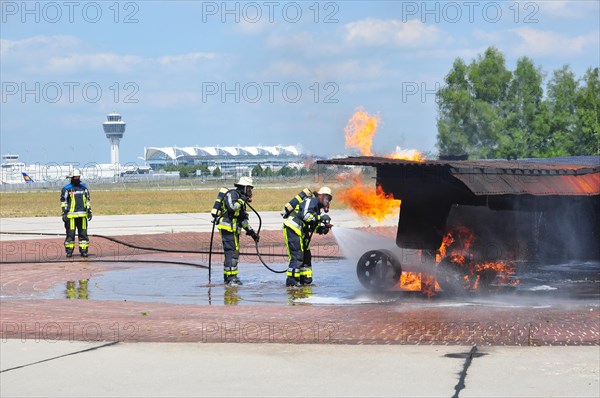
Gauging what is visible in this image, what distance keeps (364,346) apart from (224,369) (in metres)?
1.65

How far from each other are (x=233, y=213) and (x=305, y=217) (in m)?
1.24

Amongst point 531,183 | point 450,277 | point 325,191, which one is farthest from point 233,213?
point 531,183

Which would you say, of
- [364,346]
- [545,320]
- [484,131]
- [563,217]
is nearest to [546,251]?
[563,217]

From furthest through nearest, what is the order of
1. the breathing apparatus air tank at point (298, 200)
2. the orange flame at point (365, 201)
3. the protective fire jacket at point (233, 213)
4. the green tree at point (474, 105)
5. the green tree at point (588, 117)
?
the green tree at point (474, 105)
the green tree at point (588, 117)
the protective fire jacket at point (233, 213)
the breathing apparatus air tank at point (298, 200)
the orange flame at point (365, 201)

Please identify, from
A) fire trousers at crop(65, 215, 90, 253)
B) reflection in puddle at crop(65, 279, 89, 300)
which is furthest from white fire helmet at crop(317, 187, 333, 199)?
fire trousers at crop(65, 215, 90, 253)

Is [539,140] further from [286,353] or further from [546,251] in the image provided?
[286,353]

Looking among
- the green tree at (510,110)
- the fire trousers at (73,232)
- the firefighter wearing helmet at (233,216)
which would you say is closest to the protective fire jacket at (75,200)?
the fire trousers at (73,232)

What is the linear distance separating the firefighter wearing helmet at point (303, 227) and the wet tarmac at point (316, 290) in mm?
282

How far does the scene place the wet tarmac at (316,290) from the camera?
13.8 m

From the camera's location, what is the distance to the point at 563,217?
16.6 m

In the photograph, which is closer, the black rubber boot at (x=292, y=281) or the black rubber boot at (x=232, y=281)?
the black rubber boot at (x=292, y=281)

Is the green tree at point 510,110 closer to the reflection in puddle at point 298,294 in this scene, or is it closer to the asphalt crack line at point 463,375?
the reflection in puddle at point 298,294

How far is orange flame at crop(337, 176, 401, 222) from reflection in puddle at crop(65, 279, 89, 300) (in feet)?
14.3

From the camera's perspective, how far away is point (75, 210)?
20359 mm
